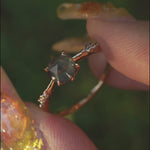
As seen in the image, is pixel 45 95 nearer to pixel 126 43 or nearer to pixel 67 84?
pixel 126 43

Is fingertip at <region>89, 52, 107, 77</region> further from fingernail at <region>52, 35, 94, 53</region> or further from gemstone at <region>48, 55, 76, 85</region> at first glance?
gemstone at <region>48, 55, 76, 85</region>

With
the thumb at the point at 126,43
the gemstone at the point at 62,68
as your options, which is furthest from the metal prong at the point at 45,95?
the thumb at the point at 126,43

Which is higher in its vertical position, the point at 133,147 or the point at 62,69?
the point at 62,69


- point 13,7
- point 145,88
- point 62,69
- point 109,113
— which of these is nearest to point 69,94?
point 109,113

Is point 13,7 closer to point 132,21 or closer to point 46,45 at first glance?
point 46,45

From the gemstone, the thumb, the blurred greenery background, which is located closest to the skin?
the thumb

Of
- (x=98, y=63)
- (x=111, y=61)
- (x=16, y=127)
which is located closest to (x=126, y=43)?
(x=111, y=61)

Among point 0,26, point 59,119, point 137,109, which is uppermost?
point 0,26
